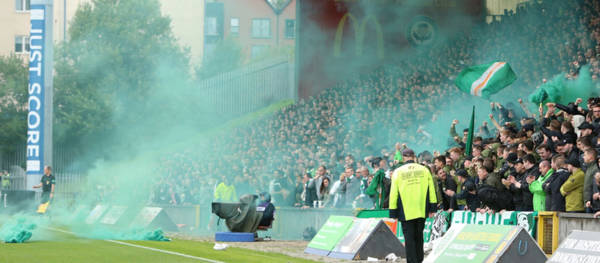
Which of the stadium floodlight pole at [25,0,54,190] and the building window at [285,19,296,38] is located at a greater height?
the building window at [285,19,296,38]

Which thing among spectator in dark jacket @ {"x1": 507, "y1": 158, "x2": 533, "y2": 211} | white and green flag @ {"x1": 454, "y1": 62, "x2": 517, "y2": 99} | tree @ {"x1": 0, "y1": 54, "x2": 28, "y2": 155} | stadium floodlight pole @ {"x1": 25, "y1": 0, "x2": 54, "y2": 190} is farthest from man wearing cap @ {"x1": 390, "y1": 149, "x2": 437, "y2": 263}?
tree @ {"x1": 0, "y1": 54, "x2": 28, "y2": 155}

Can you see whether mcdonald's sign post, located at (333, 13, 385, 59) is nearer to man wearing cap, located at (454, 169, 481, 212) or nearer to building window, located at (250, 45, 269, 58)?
man wearing cap, located at (454, 169, 481, 212)

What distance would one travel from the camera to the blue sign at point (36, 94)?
114 ft

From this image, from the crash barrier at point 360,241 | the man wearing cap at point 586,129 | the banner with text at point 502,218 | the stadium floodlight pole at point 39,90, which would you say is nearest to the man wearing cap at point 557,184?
the banner with text at point 502,218

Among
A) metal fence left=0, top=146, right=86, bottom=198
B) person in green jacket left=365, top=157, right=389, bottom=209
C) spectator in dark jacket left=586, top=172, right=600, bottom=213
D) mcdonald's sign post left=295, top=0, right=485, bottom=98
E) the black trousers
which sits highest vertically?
mcdonald's sign post left=295, top=0, right=485, bottom=98

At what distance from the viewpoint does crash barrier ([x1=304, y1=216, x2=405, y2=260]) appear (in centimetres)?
1742

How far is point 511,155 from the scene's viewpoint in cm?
1662

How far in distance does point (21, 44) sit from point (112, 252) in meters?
51.7

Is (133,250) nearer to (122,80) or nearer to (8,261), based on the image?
(8,261)

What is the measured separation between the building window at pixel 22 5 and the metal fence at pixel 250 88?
23.4 meters

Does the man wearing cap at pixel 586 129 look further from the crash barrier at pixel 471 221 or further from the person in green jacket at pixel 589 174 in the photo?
the crash barrier at pixel 471 221

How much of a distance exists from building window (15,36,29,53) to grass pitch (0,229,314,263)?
46.8 m

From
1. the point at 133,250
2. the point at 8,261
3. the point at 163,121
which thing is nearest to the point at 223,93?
the point at 163,121

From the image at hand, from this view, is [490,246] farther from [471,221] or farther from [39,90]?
[39,90]
